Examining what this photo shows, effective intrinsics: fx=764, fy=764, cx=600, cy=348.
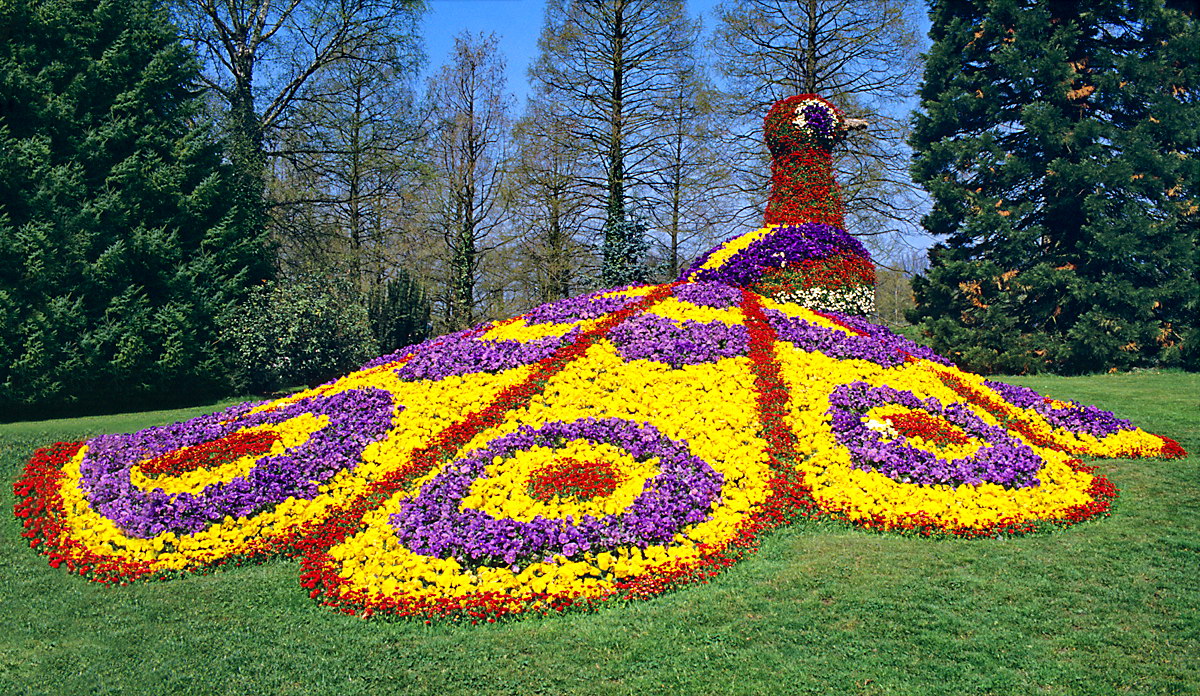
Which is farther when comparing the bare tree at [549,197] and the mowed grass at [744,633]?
the bare tree at [549,197]

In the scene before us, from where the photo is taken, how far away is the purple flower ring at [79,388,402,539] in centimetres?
630

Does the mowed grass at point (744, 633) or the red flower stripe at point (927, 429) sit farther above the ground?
the red flower stripe at point (927, 429)

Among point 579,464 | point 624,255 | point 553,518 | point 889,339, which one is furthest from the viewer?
point 624,255

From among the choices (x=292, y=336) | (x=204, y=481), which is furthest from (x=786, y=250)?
(x=292, y=336)

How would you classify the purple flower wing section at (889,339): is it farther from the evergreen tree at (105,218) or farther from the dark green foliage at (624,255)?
the evergreen tree at (105,218)

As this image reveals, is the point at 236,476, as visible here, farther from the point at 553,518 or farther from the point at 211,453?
the point at 553,518

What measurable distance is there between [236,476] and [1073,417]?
921 centimetres

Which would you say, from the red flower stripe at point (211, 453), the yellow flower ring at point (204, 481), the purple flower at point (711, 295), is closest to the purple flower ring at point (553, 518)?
the yellow flower ring at point (204, 481)

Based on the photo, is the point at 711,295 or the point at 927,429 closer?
the point at 927,429

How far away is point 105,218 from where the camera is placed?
47.2 ft

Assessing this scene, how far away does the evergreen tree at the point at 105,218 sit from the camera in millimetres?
13602

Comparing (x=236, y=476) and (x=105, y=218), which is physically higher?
(x=105, y=218)

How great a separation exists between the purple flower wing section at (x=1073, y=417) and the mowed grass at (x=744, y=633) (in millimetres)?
3215

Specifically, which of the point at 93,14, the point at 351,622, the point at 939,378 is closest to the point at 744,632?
the point at 351,622
